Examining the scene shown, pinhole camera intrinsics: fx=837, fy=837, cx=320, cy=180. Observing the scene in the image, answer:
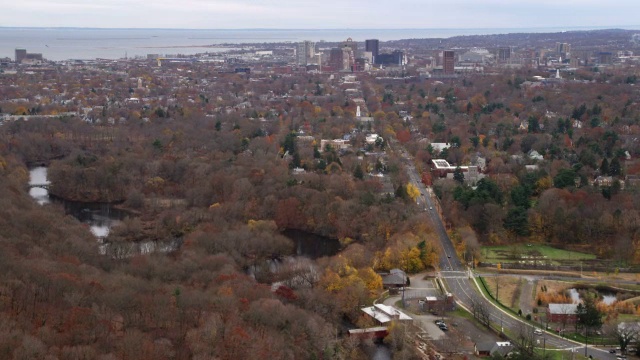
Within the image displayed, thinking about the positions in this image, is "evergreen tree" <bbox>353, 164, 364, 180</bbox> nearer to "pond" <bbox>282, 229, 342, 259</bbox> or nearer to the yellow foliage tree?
the yellow foliage tree

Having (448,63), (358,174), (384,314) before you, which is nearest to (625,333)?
(384,314)

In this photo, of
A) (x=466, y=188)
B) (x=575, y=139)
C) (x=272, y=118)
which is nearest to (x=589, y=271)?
(x=466, y=188)

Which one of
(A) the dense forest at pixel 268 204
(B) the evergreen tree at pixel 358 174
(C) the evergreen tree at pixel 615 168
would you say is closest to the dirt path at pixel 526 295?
(A) the dense forest at pixel 268 204

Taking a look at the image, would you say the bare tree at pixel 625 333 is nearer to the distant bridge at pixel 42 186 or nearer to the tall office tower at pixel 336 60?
the distant bridge at pixel 42 186

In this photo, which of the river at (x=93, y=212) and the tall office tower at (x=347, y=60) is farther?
the tall office tower at (x=347, y=60)

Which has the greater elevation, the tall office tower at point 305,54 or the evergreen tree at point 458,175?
the tall office tower at point 305,54

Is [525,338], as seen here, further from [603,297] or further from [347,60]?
[347,60]

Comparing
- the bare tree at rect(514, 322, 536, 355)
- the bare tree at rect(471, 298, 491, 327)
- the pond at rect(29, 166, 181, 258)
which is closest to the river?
the pond at rect(29, 166, 181, 258)
